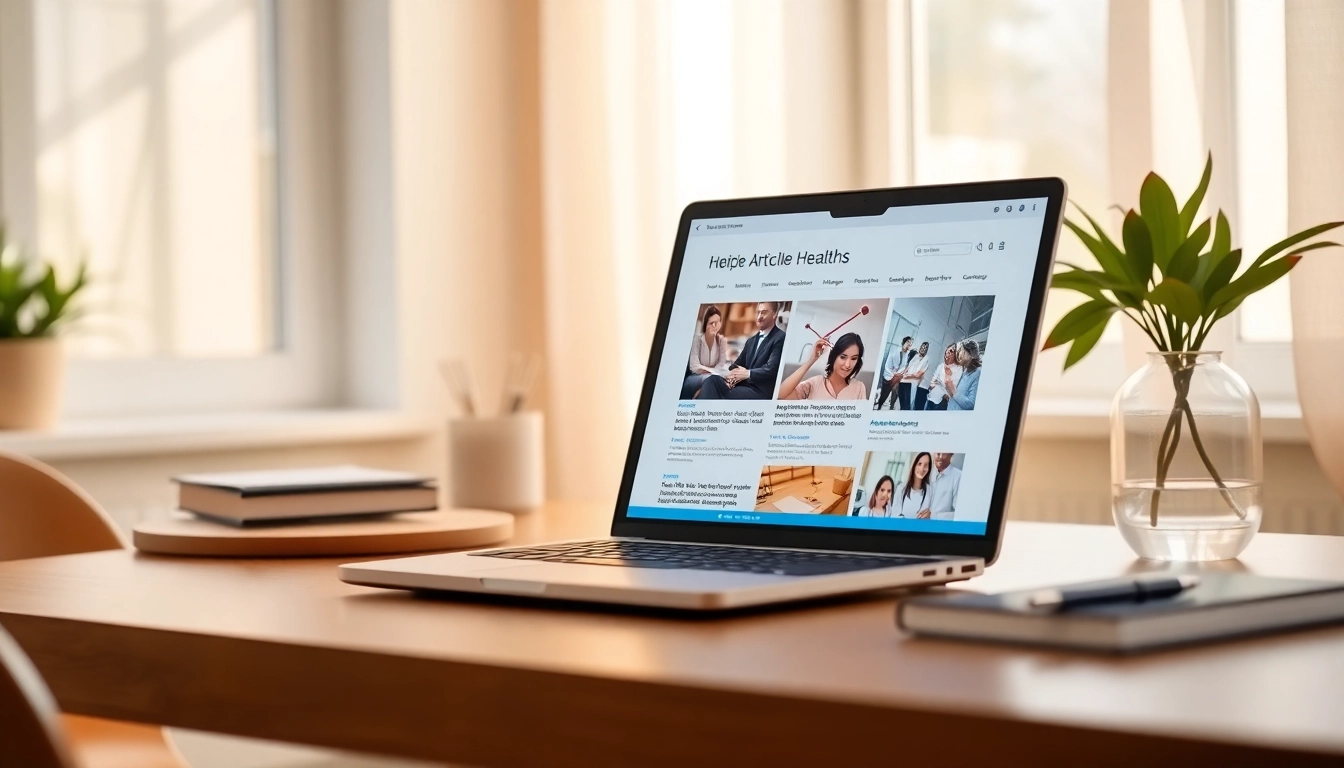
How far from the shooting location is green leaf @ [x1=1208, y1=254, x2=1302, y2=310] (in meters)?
1.08

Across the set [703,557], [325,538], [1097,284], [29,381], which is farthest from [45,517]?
[1097,284]

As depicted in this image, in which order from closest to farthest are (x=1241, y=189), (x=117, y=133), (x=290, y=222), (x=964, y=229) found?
(x=964, y=229)
(x=1241, y=189)
(x=117, y=133)
(x=290, y=222)

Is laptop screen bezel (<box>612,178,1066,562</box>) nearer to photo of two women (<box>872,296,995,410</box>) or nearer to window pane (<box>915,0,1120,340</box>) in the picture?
photo of two women (<box>872,296,995,410</box>)

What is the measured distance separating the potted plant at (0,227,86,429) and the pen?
1.82 metres

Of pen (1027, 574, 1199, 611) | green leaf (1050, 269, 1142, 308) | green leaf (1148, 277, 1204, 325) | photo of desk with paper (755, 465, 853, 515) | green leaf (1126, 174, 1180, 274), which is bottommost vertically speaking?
pen (1027, 574, 1199, 611)

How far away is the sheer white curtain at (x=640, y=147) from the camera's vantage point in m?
2.63

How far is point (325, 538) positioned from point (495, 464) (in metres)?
0.44

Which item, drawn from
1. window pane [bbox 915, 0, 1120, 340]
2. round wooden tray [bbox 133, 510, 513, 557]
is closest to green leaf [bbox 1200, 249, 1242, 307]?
round wooden tray [bbox 133, 510, 513, 557]

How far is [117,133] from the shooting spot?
2561 millimetres

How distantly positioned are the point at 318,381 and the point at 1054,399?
127cm

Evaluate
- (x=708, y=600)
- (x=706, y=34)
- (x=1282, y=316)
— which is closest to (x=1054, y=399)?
(x=1282, y=316)

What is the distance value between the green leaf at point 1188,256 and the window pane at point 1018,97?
147 centimetres

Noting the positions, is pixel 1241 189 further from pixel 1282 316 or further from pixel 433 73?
pixel 433 73

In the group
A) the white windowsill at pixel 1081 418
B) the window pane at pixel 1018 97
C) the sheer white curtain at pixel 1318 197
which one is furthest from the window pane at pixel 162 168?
the sheer white curtain at pixel 1318 197
